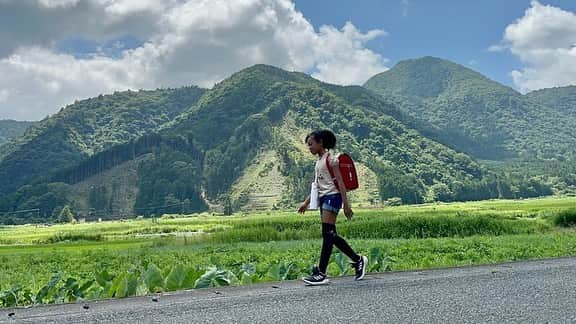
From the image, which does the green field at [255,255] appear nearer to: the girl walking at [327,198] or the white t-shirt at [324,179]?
the girl walking at [327,198]

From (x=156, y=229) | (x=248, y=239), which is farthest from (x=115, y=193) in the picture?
(x=248, y=239)

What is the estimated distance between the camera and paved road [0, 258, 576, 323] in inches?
235

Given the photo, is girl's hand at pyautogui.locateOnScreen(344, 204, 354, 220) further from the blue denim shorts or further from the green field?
the green field

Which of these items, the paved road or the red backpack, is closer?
the paved road

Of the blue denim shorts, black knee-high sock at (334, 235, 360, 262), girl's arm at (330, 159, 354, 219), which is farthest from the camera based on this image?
black knee-high sock at (334, 235, 360, 262)

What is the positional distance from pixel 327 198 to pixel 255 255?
22263mm

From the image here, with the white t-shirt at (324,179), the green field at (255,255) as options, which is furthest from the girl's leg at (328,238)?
the green field at (255,255)

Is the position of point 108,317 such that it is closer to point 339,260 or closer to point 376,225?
point 339,260

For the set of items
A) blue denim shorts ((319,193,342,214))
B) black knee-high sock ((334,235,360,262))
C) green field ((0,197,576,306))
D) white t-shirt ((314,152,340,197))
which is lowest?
green field ((0,197,576,306))

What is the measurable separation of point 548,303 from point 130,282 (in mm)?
5296

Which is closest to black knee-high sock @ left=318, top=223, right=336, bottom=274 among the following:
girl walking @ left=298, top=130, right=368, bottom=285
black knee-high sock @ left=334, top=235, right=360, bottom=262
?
girl walking @ left=298, top=130, right=368, bottom=285

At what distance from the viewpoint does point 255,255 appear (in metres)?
30.0

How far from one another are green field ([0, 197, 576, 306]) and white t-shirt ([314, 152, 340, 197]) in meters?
1.90

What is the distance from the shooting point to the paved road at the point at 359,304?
5.96m
